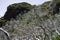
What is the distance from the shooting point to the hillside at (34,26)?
1037 cm

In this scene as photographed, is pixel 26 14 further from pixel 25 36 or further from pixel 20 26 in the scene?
pixel 25 36

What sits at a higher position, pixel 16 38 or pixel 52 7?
pixel 52 7

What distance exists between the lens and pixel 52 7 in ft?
43.1

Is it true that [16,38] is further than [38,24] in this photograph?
No

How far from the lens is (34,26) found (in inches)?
445

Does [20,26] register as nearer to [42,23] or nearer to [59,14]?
[42,23]

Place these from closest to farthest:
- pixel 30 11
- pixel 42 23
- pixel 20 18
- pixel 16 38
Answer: pixel 16 38
pixel 42 23
pixel 20 18
pixel 30 11

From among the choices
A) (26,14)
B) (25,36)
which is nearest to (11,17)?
(26,14)

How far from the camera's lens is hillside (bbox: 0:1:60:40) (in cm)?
1037

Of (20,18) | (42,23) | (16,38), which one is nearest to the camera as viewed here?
(16,38)

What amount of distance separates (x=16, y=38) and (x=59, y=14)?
2964 mm

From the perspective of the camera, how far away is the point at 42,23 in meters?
11.4

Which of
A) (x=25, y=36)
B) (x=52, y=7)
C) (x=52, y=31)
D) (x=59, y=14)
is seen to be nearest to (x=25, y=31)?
(x=25, y=36)

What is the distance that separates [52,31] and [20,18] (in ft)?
10.3
